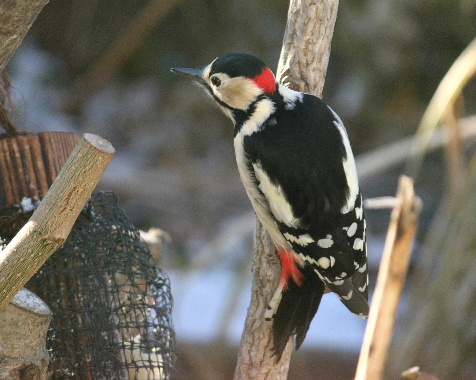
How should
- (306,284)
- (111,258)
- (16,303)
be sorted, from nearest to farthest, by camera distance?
1. (16,303)
2. (111,258)
3. (306,284)

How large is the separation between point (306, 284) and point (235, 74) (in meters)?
0.48

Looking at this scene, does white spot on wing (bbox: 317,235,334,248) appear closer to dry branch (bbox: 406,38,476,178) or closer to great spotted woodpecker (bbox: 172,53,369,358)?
great spotted woodpecker (bbox: 172,53,369,358)

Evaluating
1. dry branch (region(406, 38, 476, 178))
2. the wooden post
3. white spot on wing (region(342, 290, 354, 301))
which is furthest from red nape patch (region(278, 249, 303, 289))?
dry branch (region(406, 38, 476, 178))

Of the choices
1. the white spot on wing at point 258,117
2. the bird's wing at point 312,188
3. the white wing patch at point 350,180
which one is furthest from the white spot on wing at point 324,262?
the white spot on wing at point 258,117

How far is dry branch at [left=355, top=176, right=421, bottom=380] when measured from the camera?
1484mm

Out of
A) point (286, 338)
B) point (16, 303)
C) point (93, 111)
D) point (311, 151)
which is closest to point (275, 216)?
point (311, 151)

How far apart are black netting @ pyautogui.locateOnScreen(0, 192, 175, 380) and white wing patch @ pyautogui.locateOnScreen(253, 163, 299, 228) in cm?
28

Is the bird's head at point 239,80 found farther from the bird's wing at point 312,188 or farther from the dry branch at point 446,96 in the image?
the dry branch at point 446,96

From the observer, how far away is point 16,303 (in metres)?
1.15

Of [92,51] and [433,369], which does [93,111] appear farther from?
[433,369]

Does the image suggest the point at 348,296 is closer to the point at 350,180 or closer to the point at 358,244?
the point at 358,244

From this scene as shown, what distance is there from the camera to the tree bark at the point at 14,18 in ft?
3.27

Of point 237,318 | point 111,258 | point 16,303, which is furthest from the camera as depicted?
point 237,318

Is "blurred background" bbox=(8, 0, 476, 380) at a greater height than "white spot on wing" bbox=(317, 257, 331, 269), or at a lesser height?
greater
